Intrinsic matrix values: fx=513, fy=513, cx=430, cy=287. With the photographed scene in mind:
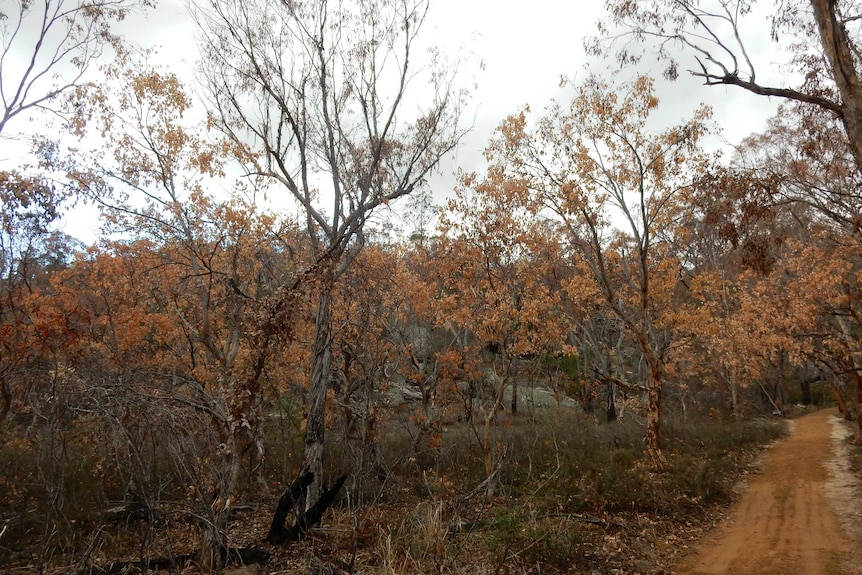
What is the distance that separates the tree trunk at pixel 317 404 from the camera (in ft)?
27.9

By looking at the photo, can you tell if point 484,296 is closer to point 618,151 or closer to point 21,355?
→ point 618,151

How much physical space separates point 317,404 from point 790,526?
8.71 m

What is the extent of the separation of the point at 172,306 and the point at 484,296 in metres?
7.34

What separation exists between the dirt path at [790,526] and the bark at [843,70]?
5.68 metres

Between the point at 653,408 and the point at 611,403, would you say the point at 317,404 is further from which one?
the point at 611,403

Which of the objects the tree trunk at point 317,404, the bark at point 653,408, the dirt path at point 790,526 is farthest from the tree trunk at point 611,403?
the tree trunk at point 317,404

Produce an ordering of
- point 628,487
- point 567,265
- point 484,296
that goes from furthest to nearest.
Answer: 1. point 567,265
2. point 484,296
3. point 628,487

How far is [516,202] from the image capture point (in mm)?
12273

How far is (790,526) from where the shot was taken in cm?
923

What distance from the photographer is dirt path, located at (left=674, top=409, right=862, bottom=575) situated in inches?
295

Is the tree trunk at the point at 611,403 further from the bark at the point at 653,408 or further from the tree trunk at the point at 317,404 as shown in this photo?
the tree trunk at the point at 317,404

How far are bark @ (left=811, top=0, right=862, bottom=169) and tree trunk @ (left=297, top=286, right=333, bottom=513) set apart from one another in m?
7.37

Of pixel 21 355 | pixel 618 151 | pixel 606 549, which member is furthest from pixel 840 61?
pixel 21 355

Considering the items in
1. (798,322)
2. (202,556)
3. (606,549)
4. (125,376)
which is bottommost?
(606,549)
